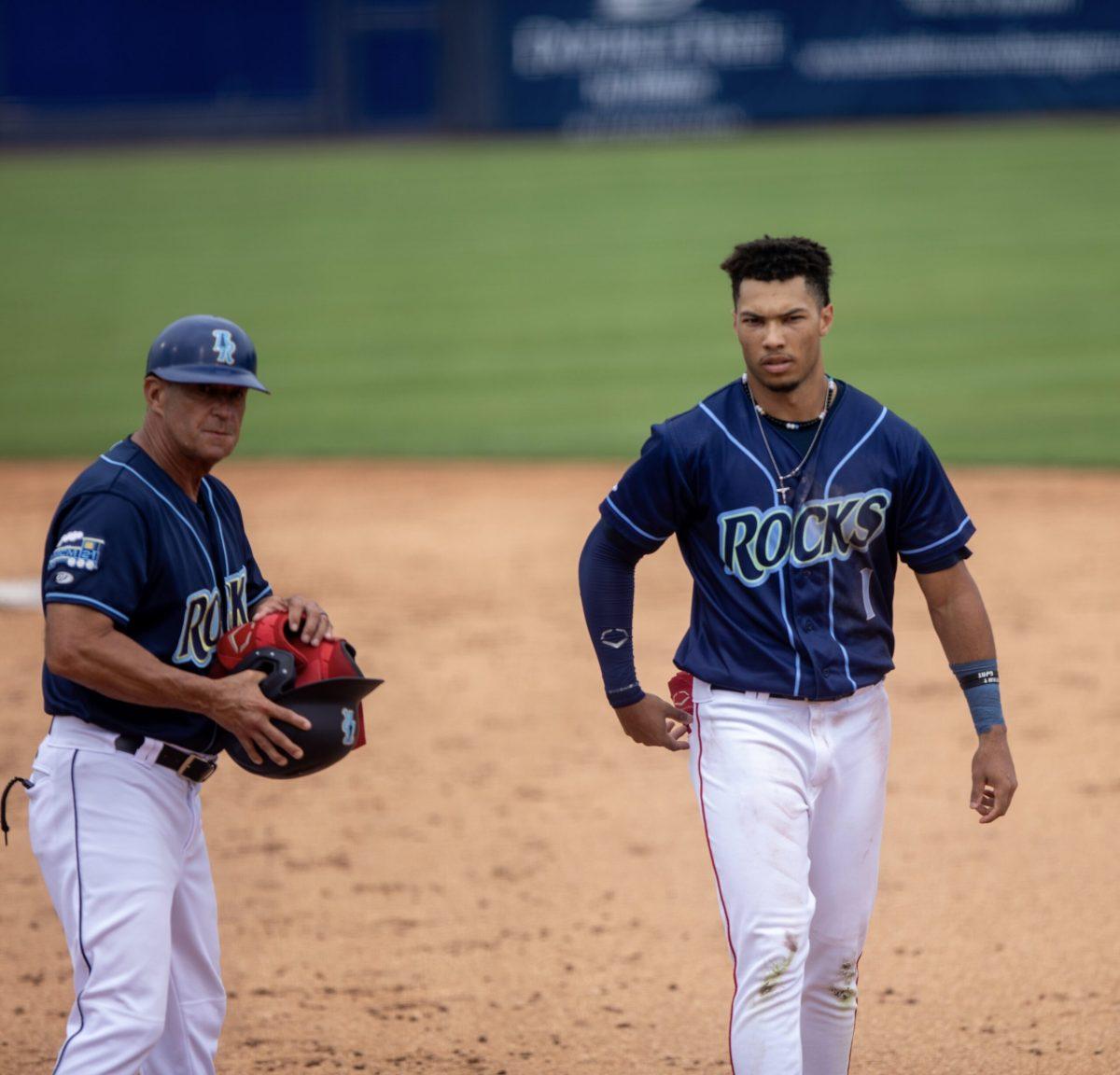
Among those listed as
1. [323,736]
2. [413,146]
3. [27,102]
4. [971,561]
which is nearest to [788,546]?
[323,736]

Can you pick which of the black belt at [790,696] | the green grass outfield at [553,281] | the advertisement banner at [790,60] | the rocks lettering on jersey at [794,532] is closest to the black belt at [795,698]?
the black belt at [790,696]

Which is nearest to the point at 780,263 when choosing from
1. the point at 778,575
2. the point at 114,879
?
the point at 778,575

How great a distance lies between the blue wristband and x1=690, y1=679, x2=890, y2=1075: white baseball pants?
0.22 m

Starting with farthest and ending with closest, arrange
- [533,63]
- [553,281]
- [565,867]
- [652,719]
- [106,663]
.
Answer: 1. [533,63]
2. [553,281]
3. [565,867]
4. [652,719]
5. [106,663]

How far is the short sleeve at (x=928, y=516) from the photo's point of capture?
11.9 ft

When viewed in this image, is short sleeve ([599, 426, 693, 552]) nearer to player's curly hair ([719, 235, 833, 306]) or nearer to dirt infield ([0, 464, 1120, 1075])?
player's curly hair ([719, 235, 833, 306])

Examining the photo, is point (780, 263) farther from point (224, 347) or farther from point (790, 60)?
point (790, 60)

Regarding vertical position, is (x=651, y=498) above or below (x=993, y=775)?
above

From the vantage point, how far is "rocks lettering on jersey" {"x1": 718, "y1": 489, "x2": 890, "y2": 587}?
3.56m

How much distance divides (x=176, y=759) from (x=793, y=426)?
4.91 ft

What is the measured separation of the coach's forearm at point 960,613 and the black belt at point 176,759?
1.63 metres

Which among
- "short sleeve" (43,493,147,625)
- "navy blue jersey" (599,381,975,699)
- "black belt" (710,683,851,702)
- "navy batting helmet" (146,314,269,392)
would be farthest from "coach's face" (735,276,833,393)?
"short sleeve" (43,493,147,625)

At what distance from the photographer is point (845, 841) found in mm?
3611

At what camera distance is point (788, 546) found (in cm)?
357
